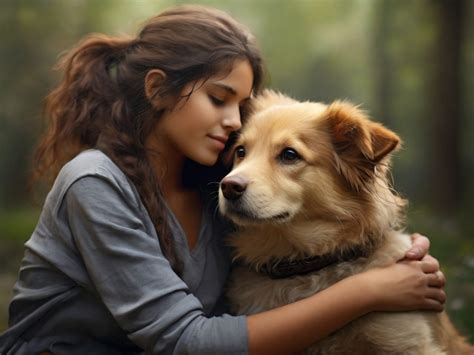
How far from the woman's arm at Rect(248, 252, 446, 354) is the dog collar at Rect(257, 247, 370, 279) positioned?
15 centimetres

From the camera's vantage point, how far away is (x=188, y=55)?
2695 mm

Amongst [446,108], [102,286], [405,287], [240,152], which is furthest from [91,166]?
[446,108]

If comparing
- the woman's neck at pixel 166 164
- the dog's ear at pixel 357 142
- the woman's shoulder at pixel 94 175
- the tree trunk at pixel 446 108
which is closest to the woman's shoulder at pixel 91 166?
the woman's shoulder at pixel 94 175

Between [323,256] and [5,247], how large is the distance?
5.01 metres

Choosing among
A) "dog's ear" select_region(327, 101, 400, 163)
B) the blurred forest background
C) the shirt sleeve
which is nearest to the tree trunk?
the blurred forest background

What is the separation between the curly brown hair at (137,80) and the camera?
2.62 m

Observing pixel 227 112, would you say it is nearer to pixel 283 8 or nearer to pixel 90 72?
pixel 90 72

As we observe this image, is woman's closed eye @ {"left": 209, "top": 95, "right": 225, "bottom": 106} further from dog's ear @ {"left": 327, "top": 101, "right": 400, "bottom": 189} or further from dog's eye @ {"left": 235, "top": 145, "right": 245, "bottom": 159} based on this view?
dog's ear @ {"left": 327, "top": 101, "right": 400, "bottom": 189}

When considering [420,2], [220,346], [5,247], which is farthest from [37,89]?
[220,346]

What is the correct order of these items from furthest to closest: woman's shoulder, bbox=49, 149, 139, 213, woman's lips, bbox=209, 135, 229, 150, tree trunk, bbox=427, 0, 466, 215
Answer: tree trunk, bbox=427, 0, 466, 215, woman's lips, bbox=209, 135, 229, 150, woman's shoulder, bbox=49, 149, 139, 213

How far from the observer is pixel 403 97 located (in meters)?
12.8

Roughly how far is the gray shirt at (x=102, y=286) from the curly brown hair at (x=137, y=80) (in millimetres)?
108

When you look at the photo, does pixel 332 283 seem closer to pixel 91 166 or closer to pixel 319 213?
pixel 319 213

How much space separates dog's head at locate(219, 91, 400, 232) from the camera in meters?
2.52
